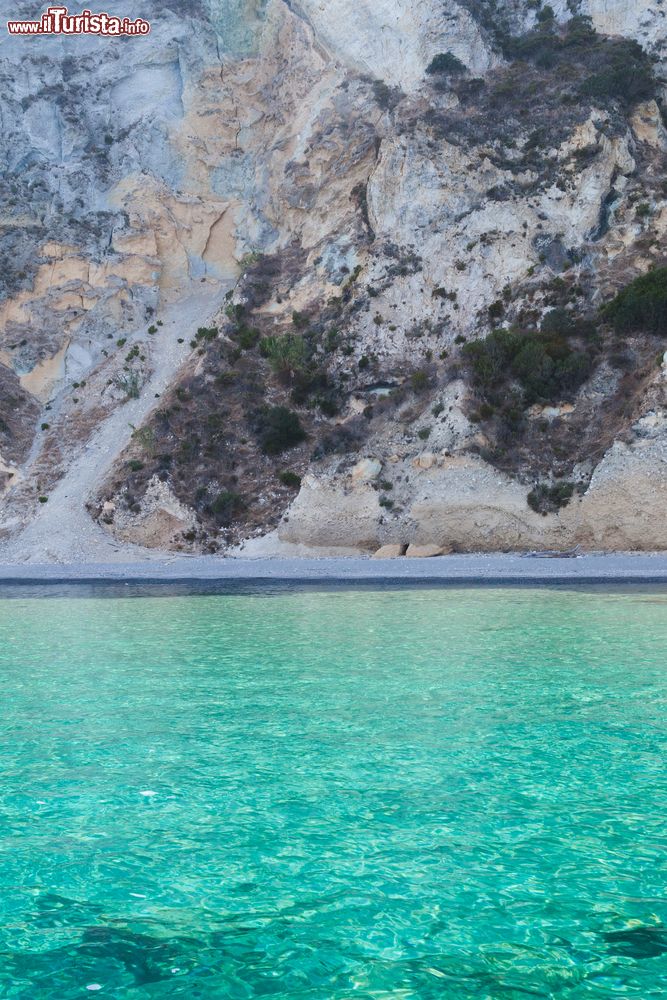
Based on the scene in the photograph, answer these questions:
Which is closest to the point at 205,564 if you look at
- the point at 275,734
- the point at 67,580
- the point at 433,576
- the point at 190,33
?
→ the point at 67,580

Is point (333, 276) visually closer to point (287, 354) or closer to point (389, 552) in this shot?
point (287, 354)

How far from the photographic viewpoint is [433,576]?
20.7 m

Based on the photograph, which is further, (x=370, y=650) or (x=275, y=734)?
(x=370, y=650)

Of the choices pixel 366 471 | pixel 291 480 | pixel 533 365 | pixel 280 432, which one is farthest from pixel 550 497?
pixel 280 432

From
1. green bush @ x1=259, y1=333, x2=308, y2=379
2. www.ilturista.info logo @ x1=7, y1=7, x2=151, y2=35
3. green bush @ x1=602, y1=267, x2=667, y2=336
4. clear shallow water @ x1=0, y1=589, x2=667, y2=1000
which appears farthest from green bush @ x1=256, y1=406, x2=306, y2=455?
www.ilturista.info logo @ x1=7, y1=7, x2=151, y2=35

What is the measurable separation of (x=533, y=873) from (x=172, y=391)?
3098 centimetres

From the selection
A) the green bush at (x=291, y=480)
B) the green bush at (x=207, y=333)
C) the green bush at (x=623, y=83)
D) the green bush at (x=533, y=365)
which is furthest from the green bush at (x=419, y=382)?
the green bush at (x=623, y=83)

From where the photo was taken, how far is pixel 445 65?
119 feet

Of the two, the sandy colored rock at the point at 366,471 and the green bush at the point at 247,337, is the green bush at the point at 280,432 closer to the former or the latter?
the green bush at the point at 247,337

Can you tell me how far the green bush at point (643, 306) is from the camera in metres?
24.5

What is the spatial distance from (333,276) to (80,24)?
85.7 feet

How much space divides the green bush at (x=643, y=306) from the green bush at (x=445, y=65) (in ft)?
52.8

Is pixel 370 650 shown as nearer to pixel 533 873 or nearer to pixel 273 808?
pixel 273 808

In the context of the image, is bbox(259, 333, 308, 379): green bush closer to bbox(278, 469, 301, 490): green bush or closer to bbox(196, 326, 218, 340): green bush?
bbox(196, 326, 218, 340): green bush
